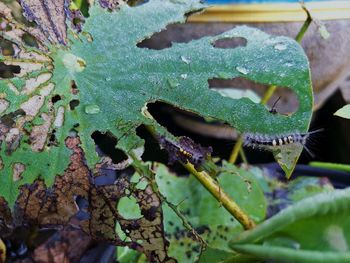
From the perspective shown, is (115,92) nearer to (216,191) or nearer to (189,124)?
(216,191)

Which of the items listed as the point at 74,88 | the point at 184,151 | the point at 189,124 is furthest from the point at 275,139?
the point at 189,124

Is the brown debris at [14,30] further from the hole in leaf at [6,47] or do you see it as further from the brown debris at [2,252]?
the brown debris at [2,252]

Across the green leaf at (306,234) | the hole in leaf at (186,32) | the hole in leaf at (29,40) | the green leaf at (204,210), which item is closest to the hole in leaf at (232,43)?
the hole in leaf at (186,32)

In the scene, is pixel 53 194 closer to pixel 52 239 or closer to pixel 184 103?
pixel 184 103

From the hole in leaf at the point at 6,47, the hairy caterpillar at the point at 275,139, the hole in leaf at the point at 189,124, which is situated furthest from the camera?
the hole in leaf at the point at 189,124

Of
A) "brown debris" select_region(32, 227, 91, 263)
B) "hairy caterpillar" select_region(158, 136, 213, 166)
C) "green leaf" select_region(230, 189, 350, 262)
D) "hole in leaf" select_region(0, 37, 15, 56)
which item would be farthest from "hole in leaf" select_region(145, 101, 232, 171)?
"green leaf" select_region(230, 189, 350, 262)

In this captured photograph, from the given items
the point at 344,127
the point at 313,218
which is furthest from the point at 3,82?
the point at 344,127
